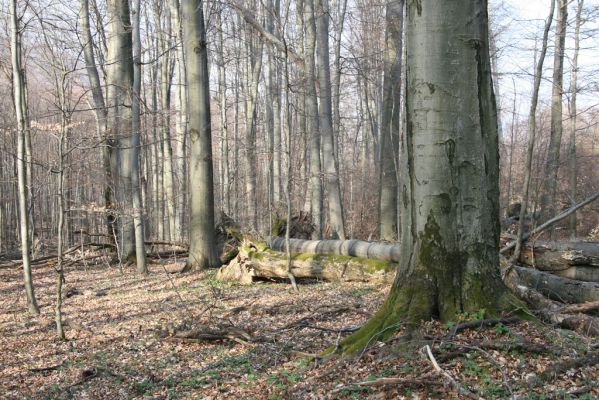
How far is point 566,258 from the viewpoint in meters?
6.96

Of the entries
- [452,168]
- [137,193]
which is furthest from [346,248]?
[452,168]

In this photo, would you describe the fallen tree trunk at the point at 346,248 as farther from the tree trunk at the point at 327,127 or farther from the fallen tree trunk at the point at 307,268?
the tree trunk at the point at 327,127

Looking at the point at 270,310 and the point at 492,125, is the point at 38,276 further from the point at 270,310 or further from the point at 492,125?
the point at 492,125

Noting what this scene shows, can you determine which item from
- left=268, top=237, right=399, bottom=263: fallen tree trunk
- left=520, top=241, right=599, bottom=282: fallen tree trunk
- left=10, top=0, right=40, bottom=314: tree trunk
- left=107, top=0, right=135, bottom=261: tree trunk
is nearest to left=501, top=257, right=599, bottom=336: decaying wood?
left=520, top=241, right=599, bottom=282: fallen tree trunk

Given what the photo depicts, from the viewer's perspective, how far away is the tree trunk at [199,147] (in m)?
12.2

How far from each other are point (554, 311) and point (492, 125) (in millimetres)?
1826

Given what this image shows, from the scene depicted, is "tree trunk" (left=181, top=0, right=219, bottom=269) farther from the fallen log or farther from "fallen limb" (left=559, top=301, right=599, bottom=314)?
"fallen limb" (left=559, top=301, right=599, bottom=314)

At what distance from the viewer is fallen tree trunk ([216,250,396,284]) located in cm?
923

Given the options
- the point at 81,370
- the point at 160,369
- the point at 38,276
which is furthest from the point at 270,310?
the point at 38,276

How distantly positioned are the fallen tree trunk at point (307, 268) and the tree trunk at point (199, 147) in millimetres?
1510

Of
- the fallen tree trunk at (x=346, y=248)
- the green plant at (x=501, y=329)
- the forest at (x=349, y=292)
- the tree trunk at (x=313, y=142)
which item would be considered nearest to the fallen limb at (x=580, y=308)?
the forest at (x=349, y=292)

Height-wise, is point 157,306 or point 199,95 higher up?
point 199,95

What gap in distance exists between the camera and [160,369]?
220 inches

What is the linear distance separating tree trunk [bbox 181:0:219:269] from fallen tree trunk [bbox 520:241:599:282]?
286 inches
